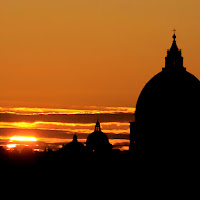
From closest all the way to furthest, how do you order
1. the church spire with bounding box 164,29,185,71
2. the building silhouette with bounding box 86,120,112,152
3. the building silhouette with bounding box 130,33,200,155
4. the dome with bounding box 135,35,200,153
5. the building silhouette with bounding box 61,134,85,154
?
the building silhouette with bounding box 130,33,200,155 → the dome with bounding box 135,35,200,153 → the church spire with bounding box 164,29,185,71 → the building silhouette with bounding box 61,134,85,154 → the building silhouette with bounding box 86,120,112,152

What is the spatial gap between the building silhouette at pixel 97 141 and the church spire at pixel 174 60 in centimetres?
1783

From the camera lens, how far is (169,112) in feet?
510

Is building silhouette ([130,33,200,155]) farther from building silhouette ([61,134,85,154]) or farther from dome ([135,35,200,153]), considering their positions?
building silhouette ([61,134,85,154])

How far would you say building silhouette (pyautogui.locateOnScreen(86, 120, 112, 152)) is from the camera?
580 feet

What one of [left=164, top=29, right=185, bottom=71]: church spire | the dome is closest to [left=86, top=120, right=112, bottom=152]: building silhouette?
the dome

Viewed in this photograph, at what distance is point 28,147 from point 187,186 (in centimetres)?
4881

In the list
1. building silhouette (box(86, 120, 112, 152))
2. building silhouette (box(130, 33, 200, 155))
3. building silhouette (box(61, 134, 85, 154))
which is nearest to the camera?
building silhouette (box(130, 33, 200, 155))

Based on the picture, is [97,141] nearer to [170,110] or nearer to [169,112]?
[170,110]

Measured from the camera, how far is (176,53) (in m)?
157

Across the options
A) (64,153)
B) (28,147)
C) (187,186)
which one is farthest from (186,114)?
(28,147)

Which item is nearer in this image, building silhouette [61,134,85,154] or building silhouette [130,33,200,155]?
building silhouette [130,33,200,155]

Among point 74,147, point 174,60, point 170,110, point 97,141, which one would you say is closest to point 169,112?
point 170,110

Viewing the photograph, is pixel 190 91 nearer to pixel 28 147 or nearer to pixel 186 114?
pixel 186 114

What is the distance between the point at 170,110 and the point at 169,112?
0.33 meters
